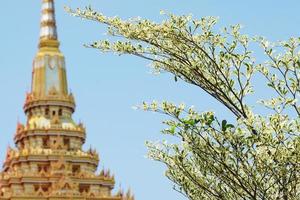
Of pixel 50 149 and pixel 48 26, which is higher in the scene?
pixel 48 26

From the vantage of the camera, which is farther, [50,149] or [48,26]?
[48,26]

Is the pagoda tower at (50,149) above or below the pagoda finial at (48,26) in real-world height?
below

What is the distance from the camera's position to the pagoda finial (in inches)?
2516

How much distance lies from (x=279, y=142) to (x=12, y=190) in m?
46.6

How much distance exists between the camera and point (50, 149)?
5919 centimetres

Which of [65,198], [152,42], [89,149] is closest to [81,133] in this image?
[89,149]

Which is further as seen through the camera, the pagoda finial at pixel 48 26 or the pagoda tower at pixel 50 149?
the pagoda finial at pixel 48 26

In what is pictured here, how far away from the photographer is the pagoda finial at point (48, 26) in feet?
210

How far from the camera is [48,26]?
64.1 m

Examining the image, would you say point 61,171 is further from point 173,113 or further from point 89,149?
point 173,113

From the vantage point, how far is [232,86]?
1266cm

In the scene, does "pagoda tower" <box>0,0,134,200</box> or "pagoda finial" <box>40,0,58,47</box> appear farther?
"pagoda finial" <box>40,0,58,47</box>

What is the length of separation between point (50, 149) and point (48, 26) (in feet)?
37.5

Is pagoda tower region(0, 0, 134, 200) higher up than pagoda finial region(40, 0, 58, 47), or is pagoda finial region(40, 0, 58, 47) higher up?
pagoda finial region(40, 0, 58, 47)
